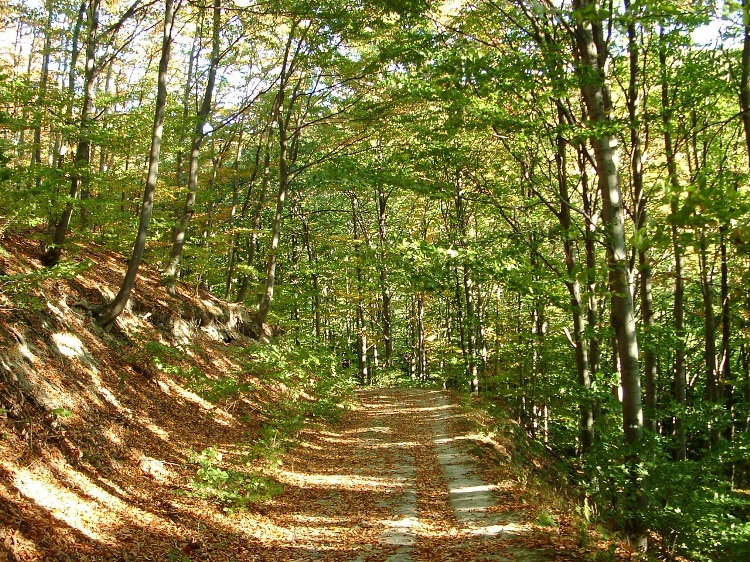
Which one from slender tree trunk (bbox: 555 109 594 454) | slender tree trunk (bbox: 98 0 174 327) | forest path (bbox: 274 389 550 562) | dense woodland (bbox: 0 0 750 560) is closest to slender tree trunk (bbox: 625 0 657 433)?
dense woodland (bbox: 0 0 750 560)

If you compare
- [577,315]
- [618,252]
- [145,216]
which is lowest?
[577,315]

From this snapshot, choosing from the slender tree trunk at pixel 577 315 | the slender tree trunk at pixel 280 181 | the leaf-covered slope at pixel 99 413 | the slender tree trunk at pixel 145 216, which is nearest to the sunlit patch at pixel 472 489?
the leaf-covered slope at pixel 99 413

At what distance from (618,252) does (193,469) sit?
6.66 meters

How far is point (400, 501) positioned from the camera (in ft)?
25.3

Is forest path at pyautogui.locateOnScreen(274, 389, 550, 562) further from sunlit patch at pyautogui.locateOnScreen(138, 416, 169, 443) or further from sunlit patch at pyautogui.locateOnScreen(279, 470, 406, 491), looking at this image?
sunlit patch at pyautogui.locateOnScreen(138, 416, 169, 443)

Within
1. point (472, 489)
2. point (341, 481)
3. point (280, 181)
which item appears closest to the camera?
point (472, 489)

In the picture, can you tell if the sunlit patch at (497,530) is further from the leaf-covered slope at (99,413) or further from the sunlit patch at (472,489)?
the leaf-covered slope at (99,413)

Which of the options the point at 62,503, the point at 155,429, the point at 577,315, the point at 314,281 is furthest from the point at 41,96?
the point at 314,281

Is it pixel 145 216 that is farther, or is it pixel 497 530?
pixel 145 216

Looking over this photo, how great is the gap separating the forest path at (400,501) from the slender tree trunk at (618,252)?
5.43 feet

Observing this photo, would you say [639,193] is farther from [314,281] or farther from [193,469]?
[314,281]

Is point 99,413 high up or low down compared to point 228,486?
up

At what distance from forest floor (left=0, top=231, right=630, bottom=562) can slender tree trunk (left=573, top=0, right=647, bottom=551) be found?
1038 mm

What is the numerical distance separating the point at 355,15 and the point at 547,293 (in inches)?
348
